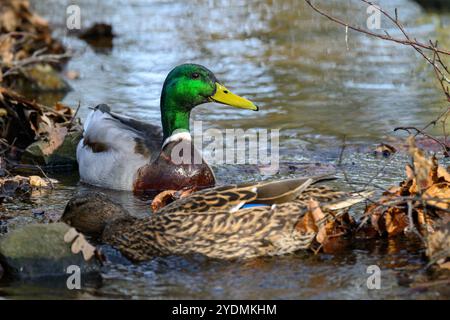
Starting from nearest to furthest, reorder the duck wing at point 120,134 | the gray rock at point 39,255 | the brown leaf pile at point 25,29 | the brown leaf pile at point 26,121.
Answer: the gray rock at point 39,255
the duck wing at point 120,134
the brown leaf pile at point 26,121
the brown leaf pile at point 25,29

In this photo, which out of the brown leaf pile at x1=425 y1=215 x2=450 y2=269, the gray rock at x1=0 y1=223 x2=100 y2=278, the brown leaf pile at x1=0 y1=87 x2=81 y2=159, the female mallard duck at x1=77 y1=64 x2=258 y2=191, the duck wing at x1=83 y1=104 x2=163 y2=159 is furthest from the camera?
the brown leaf pile at x1=0 y1=87 x2=81 y2=159

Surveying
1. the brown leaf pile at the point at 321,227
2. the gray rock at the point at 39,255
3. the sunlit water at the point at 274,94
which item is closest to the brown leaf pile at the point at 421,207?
the sunlit water at the point at 274,94

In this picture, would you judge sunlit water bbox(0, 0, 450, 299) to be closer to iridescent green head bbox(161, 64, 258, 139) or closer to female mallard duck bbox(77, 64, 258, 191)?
female mallard duck bbox(77, 64, 258, 191)

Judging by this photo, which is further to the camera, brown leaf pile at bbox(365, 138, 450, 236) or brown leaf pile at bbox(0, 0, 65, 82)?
brown leaf pile at bbox(0, 0, 65, 82)

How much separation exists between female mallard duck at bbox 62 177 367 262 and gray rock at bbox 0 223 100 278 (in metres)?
0.43

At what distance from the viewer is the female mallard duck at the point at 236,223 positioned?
6312 millimetres

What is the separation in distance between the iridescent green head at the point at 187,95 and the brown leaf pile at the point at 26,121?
4.09 feet

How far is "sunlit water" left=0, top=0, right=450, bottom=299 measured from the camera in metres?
5.95

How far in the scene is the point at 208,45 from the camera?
1422cm

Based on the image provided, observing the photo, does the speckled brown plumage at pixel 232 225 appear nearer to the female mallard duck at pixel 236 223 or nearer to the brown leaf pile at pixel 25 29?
the female mallard duck at pixel 236 223

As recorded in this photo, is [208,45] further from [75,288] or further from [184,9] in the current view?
[75,288]

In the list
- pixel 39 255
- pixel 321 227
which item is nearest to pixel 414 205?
pixel 321 227

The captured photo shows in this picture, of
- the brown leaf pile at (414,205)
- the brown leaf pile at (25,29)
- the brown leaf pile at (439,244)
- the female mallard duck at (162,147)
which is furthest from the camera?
the brown leaf pile at (25,29)

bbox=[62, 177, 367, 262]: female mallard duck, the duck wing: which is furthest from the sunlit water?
the duck wing
